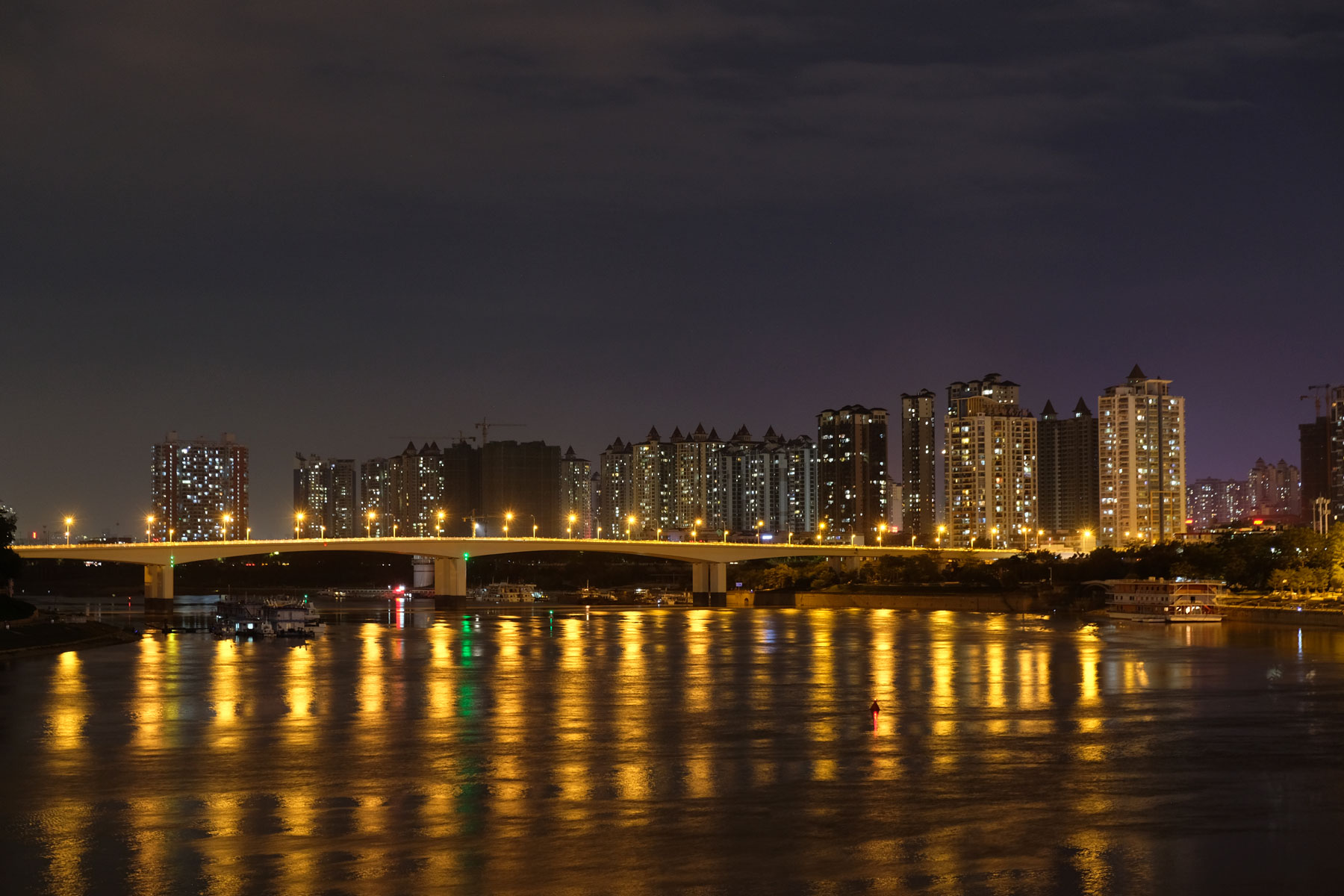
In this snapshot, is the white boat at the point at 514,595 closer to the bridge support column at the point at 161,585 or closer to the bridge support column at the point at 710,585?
the bridge support column at the point at 710,585

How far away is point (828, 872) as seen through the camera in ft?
61.5

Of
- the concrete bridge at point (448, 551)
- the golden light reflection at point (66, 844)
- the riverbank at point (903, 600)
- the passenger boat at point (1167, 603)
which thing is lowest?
the riverbank at point (903, 600)

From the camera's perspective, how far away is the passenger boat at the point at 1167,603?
94.1 meters

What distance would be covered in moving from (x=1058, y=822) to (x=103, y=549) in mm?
102990

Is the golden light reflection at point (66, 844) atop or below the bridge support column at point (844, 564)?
atop

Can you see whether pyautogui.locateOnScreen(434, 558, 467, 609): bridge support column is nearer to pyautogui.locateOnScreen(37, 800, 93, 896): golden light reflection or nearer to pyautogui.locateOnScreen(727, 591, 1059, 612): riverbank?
pyautogui.locateOnScreen(727, 591, 1059, 612): riverbank

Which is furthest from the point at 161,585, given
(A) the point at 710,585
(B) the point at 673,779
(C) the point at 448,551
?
(B) the point at 673,779

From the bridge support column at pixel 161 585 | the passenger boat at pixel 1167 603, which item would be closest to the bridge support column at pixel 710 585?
the passenger boat at pixel 1167 603

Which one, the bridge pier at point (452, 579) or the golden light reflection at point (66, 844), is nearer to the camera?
the golden light reflection at point (66, 844)

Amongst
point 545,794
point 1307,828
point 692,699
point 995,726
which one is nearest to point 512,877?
point 545,794

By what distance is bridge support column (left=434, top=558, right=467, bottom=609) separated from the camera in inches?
5002

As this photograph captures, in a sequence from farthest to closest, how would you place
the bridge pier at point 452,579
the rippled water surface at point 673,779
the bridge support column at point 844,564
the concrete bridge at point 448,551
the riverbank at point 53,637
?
the bridge support column at point 844,564 < the bridge pier at point 452,579 < the concrete bridge at point 448,551 < the riverbank at point 53,637 < the rippled water surface at point 673,779

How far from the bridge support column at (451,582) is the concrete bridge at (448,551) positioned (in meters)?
0.07

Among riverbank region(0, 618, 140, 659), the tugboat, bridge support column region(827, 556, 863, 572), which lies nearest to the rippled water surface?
riverbank region(0, 618, 140, 659)
